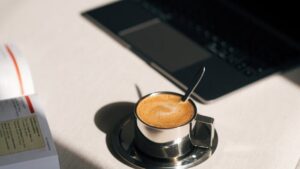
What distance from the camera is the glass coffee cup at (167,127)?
3.11ft

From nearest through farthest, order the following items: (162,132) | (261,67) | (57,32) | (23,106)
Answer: (162,132) < (23,106) < (261,67) < (57,32)

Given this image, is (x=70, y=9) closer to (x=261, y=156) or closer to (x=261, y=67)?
(x=261, y=67)

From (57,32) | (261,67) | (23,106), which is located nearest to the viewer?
(23,106)

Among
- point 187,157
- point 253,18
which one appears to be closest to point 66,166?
point 187,157

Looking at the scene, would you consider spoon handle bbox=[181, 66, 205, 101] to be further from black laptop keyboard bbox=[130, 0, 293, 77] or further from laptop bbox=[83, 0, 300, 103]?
black laptop keyboard bbox=[130, 0, 293, 77]

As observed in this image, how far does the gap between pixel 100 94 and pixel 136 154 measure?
0.20 meters

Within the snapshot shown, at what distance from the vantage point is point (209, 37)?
1315 mm

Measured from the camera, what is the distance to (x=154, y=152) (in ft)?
3.21

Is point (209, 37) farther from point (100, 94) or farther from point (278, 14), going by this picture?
point (100, 94)

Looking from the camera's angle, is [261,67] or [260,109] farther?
[261,67]

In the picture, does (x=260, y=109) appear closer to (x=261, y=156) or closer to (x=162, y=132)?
(x=261, y=156)

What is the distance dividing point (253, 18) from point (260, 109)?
14.6 inches

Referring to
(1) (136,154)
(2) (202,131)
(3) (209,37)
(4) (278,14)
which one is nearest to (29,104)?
(1) (136,154)

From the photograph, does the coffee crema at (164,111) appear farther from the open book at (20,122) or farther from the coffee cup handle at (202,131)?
the open book at (20,122)
